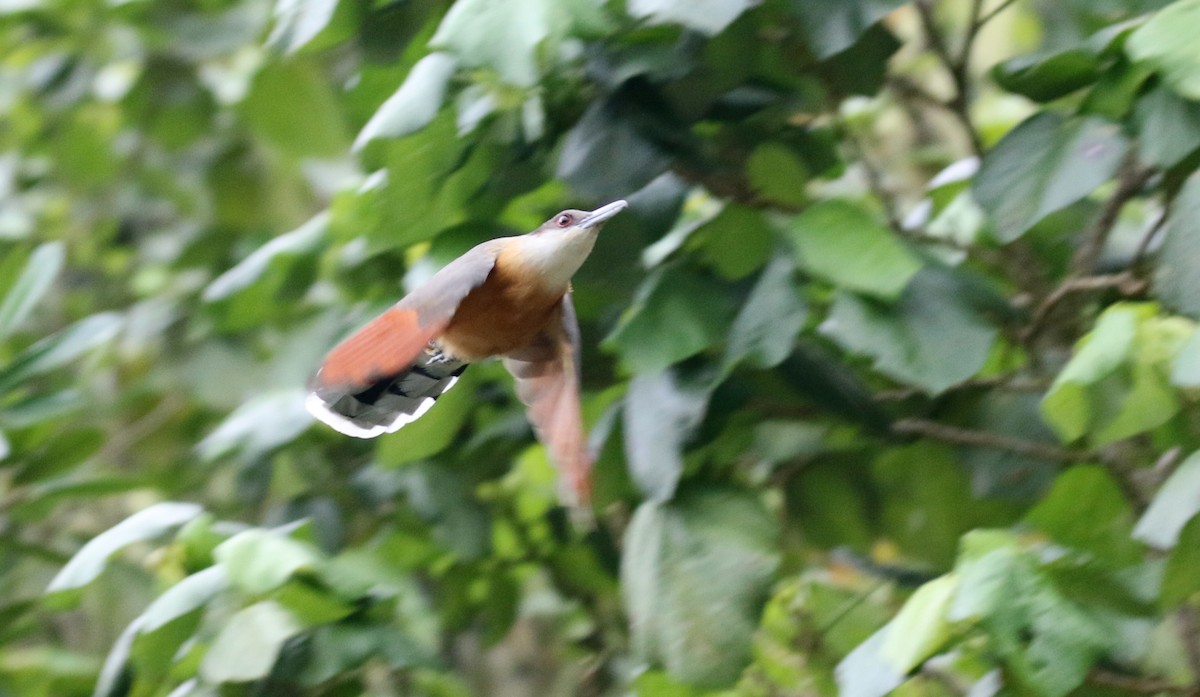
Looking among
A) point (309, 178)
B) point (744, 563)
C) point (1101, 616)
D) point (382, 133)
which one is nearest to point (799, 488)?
point (744, 563)

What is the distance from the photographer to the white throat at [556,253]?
0.95 m

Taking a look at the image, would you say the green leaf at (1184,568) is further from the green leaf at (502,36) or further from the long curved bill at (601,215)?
the green leaf at (502,36)

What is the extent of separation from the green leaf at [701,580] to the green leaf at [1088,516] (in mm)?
254

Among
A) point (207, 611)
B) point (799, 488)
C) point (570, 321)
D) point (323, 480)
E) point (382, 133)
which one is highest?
point (382, 133)

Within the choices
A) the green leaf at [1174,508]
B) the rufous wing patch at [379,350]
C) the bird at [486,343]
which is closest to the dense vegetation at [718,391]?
the green leaf at [1174,508]

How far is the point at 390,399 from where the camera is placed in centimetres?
109

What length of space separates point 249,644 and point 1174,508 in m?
0.81

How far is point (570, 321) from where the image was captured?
113 cm

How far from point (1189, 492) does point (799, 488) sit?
1.96 ft

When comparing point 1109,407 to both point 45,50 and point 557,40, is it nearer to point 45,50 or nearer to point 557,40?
point 557,40

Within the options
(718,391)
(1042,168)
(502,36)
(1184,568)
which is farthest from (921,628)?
(502,36)

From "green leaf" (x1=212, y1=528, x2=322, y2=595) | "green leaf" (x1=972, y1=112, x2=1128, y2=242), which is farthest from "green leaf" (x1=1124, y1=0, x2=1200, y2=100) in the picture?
"green leaf" (x1=212, y1=528, x2=322, y2=595)

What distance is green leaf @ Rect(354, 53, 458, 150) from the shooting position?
1102mm

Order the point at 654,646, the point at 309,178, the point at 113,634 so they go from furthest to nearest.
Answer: the point at 309,178, the point at 113,634, the point at 654,646
